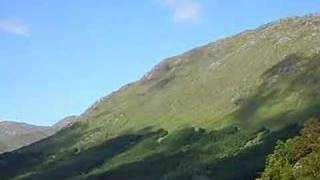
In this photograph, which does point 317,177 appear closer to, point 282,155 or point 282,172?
point 282,172

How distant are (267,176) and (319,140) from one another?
1101 cm

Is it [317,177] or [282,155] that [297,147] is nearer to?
[282,155]

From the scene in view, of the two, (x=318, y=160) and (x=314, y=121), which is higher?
(x=314, y=121)

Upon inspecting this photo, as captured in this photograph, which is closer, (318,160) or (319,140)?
(318,160)

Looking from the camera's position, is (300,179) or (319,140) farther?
(319,140)

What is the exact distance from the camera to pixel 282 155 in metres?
125

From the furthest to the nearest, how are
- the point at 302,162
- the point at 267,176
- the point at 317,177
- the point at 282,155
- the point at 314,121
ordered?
1. the point at 314,121
2. the point at 282,155
3. the point at 267,176
4. the point at 302,162
5. the point at 317,177

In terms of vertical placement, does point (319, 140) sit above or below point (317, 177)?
above

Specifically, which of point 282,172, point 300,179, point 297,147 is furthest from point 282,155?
point 300,179

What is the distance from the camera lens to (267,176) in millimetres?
117500

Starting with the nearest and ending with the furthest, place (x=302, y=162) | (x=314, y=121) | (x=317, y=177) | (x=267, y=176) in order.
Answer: (x=317, y=177), (x=302, y=162), (x=267, y=176), (x=314, y=121)

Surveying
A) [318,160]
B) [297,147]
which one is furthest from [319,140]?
[318,160]

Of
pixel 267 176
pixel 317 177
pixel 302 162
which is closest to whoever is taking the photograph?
pixel 317 177

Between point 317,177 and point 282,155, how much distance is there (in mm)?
27194
